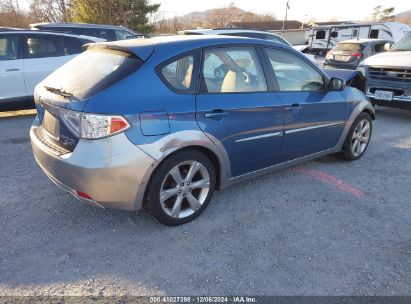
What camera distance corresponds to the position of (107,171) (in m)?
2.64

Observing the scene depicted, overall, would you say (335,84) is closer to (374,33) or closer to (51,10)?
(374,33)

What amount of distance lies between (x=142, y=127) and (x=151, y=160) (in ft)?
0.88

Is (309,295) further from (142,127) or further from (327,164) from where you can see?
(327,164)

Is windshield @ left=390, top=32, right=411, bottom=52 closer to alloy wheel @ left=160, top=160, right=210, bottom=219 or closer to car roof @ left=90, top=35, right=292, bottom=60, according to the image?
car roof @ left=90, top=35, right=292, bottom=60

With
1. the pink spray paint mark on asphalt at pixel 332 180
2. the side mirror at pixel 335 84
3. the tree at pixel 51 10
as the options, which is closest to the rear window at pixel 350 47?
the side mirror at pixel 335 84

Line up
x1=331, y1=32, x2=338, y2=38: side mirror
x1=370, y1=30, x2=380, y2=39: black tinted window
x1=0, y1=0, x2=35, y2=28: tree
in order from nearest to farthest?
1. x1=370, y1=30, x2=380, y2=39: black tinted window
2. x1=331, y1=32, x2=338, y2=38: side mirror
3. x1=0, y1=0, x2=35, y2=28: tree

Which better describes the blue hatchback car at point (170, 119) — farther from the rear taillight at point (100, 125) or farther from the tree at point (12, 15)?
the tree at point (12, 15)

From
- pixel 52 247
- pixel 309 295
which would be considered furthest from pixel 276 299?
pixel 52 247

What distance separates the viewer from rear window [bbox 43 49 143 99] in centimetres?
276

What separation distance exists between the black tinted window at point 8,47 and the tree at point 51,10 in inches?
904

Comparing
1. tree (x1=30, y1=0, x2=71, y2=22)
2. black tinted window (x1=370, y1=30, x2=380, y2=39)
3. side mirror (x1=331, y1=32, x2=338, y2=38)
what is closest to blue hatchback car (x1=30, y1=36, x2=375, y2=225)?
black tinted window (x1=370, y1=30, x2=380, y2=39)

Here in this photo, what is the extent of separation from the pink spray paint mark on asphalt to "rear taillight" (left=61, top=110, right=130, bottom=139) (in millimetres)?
2604

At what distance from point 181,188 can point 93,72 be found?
1.23 metres

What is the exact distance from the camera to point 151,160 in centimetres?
276
